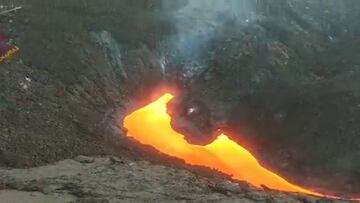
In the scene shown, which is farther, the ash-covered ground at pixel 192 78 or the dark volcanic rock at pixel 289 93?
the dark volcanic rock at pixel 289 93

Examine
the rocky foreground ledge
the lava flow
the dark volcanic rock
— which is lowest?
the rocky foreground ledge

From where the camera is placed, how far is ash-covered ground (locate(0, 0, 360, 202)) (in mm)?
22125

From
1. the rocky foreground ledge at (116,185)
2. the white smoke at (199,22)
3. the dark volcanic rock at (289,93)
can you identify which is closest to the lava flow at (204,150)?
the dark volcanic rock at (289,93)

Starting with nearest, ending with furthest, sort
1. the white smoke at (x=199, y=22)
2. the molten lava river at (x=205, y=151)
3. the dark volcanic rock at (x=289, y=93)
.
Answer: the molten lava river at (x=205, y=151) → the dark volcanic rock at (x=289, y=93) → the white smoke at (x=199, y=22)

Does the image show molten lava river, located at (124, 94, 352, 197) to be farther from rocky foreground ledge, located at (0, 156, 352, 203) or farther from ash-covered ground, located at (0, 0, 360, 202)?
rocky foreground ledge, located at (0, 156, 352, 203)

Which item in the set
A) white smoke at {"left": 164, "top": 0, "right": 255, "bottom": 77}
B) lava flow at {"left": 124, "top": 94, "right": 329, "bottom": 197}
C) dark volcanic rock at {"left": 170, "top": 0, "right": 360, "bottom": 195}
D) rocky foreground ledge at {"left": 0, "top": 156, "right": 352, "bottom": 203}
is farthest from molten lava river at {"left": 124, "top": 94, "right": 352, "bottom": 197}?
white smoke at {"left": 164, "top": 0, "right": 255, "bottom": 77}

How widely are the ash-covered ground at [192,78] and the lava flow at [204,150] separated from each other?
50 centimetres

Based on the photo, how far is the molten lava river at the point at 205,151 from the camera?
22617 millimetres

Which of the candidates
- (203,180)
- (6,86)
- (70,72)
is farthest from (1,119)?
(203,180)

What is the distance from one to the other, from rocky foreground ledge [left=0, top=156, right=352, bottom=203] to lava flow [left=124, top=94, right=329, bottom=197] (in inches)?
122

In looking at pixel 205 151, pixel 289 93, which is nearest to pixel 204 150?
pixel 205 151

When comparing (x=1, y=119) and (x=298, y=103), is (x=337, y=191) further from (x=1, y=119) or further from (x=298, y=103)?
(x=1, y=119)

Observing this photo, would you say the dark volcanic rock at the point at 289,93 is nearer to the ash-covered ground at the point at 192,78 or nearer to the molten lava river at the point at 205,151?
the ash-covered ground at the point at 192,78

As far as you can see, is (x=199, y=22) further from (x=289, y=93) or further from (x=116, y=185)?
(x=116, y=185)
